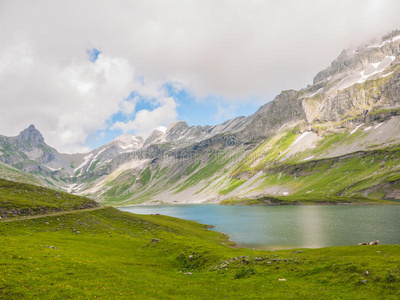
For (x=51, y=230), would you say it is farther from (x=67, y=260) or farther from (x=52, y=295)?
(x=52, y=295)

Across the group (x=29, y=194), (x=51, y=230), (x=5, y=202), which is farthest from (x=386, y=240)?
(x=29, y=194)

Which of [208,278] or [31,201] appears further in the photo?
[31,201]

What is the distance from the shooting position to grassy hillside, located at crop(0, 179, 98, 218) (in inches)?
2484

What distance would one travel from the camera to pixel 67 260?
97.1 ft

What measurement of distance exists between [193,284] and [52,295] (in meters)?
14.9

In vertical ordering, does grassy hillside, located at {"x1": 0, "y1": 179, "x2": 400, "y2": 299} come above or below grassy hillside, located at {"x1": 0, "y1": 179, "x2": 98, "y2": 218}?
below

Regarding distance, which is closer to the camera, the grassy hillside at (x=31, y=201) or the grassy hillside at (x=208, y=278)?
the grassy hillside at (x=208, y=278)

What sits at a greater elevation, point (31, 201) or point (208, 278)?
point (31, 201)

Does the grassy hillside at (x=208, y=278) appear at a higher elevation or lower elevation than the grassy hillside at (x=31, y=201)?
lower

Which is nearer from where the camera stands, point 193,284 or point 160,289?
point 160,289

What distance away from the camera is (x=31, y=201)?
7281 cm

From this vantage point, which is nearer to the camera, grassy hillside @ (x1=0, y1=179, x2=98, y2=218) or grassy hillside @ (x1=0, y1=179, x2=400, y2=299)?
grassy hillside @ (x1=0, y1=179, x2=400, y2=299)

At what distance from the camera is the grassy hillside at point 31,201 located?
207 feet

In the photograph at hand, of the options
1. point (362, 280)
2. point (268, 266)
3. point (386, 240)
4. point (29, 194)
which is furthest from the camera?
point (29, 194)
